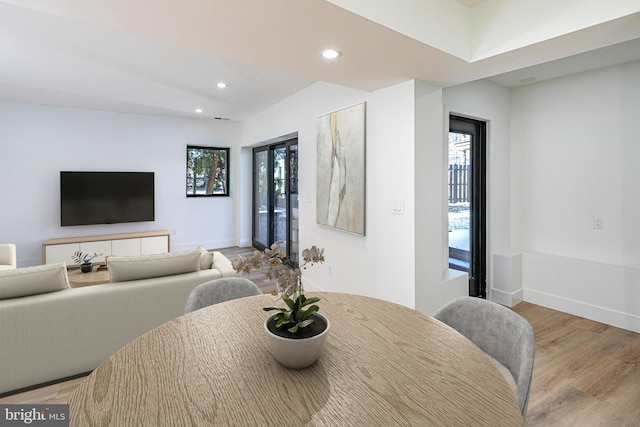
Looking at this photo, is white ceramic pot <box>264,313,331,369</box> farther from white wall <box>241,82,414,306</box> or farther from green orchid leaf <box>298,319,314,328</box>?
white wall <box>241,82,414,306</box>

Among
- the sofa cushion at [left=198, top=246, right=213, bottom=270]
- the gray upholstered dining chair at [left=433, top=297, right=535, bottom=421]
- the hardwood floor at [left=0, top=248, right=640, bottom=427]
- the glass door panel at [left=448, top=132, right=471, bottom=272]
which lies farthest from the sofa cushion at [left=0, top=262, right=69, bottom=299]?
the glass door panel at [left=448, top=132, right=471, bottom=272]

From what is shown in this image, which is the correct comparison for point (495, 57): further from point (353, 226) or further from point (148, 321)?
point (148, 321)

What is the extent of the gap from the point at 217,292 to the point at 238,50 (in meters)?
1.48

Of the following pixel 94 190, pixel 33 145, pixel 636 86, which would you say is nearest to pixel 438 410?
pixel 636 86

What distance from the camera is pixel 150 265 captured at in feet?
7.93

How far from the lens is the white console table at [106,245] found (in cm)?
491

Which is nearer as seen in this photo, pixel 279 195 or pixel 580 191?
pixel 580 191

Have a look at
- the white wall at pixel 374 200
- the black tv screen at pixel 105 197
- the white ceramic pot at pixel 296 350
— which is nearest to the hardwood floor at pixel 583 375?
the white wall at pixel 374 200

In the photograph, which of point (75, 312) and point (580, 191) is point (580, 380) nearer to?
point (580, 191)

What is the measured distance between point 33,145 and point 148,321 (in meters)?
4.53

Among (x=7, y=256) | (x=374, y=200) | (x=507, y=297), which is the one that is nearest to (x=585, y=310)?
(x=507, y=297)

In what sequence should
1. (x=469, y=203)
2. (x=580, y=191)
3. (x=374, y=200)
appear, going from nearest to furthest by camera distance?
(x=374, y=200) < (x=580, y=191) < (x=469, y=203)

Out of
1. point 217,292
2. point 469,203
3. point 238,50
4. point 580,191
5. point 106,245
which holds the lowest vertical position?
point 106,245

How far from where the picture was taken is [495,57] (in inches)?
84.3
